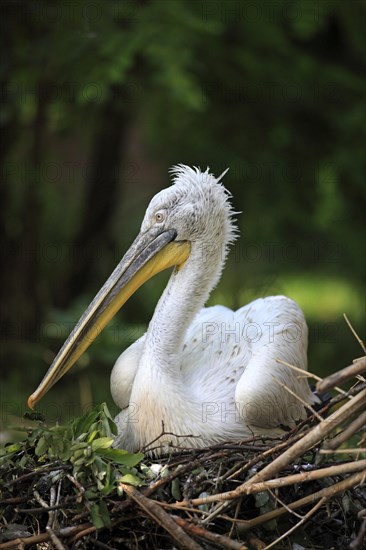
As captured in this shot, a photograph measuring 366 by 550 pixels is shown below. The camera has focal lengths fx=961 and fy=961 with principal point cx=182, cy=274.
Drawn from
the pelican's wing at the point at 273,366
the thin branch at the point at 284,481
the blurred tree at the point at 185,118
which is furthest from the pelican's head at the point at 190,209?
the blurred tree at the point at 185,118

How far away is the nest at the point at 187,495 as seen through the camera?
12.5 ft

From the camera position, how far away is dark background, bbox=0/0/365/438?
7523 millimetres

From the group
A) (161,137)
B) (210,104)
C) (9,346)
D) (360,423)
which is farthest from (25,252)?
(360,423)

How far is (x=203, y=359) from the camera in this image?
16.8 feet

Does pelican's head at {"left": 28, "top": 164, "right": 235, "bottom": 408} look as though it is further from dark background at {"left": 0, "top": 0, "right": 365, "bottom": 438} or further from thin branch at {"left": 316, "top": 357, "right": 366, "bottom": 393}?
dark background at {"left": 0, "top": 0, "right": 365, "bottom": 438}

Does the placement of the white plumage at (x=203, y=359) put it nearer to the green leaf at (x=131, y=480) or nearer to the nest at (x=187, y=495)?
the nest at (x=187, y=495)

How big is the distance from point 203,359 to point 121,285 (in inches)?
24.2

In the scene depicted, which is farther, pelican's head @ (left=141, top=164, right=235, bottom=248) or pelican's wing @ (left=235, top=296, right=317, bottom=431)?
pelican's head @ (left=141, top=164, right=235, bottom=248)

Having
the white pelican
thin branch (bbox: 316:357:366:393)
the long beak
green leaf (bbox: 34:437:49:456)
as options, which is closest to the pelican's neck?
the white pelican

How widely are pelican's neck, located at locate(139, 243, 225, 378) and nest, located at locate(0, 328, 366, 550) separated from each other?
0.63m

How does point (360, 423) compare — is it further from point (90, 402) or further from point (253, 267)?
point (253, 267)

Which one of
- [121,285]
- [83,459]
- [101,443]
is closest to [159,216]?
[121,285]

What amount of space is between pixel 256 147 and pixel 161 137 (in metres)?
0.92

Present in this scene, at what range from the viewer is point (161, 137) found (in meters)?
8.95
